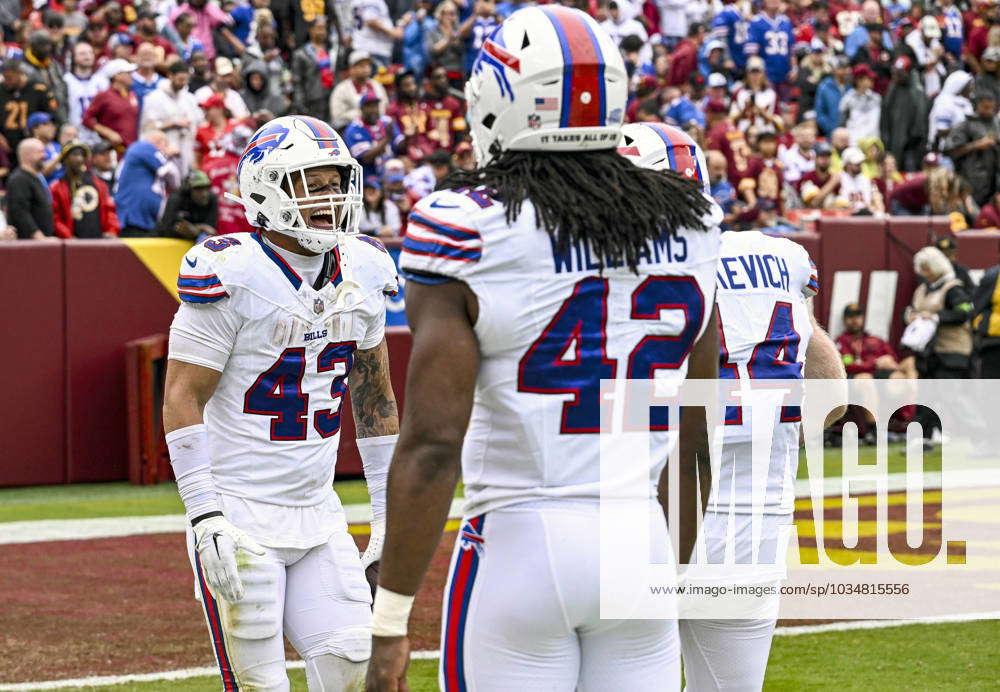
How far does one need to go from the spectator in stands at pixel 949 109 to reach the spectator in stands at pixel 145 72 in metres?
9.00

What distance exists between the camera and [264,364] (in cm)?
404

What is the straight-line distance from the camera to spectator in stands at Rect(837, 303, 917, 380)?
13414 mm

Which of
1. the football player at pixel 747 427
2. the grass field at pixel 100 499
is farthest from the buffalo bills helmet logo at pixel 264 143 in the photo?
the grass field at pixel 100 499

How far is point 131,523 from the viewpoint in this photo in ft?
31.3

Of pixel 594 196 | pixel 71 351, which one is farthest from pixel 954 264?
pixel 594 196

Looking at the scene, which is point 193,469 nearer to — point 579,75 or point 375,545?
point 375,545

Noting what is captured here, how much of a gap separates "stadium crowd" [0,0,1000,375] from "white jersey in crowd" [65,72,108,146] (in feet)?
0.06

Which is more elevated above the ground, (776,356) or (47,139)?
(47,139)

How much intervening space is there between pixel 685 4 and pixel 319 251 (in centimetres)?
1663

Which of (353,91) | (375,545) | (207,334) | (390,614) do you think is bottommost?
(375,545)

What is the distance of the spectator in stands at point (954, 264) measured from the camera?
45.4ft

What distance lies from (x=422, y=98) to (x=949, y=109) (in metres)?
6.33

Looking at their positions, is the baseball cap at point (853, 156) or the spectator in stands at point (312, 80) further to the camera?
the baseball cap at point (853, 156)

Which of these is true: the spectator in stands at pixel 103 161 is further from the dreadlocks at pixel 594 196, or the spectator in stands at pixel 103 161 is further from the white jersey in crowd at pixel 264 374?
the dreadlocks at pixel 594 196
